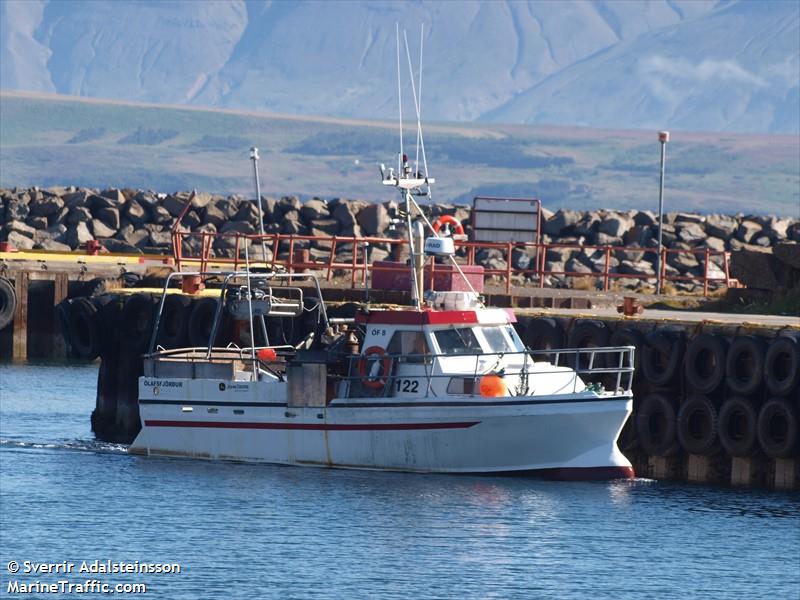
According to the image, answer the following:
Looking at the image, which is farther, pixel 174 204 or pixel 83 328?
pixel 174 204

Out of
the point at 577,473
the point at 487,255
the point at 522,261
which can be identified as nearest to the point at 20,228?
the point at 487,255

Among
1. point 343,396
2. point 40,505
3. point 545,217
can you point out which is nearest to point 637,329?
point 343,396

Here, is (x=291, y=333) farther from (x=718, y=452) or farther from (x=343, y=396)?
(x=718, y=452)

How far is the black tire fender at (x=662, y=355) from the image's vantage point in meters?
33.8

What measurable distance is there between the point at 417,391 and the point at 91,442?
8.68 meters

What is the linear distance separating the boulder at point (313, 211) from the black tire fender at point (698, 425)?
45.4 metres

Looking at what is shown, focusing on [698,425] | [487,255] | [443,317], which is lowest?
[698,425]

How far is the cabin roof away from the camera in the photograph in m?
32.8

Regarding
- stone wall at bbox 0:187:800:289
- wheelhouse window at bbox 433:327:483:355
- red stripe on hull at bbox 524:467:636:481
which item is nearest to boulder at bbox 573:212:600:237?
stone wall at bbox 0:187:800:289

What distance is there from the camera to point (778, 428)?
32344 millimetres

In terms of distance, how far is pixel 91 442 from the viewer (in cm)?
3859

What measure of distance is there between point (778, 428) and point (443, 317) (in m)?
5.69

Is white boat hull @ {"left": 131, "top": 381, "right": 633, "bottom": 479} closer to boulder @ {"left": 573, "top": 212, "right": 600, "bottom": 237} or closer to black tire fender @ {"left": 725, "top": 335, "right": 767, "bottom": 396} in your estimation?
black tire fender @ {"left": 725, "top": 335, "right": 767, "bottom": 396}

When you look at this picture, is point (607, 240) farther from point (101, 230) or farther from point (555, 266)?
point (101, 230)
